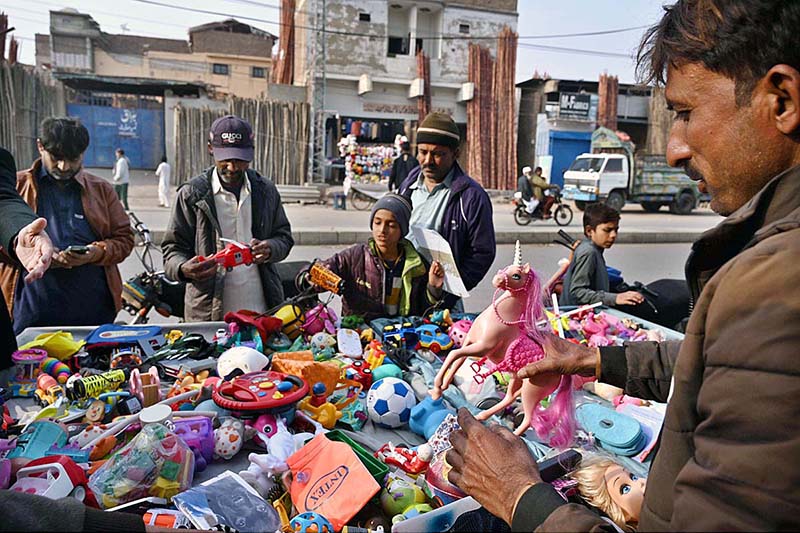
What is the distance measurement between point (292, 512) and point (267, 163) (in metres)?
14.9

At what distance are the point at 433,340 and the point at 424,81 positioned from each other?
1779cm

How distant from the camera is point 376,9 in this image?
18.4 meters

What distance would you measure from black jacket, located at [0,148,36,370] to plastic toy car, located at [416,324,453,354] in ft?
4.87

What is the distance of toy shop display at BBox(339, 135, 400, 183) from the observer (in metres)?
→ 16.4

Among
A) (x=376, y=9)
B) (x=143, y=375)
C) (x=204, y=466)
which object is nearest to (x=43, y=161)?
(x=143, y=375)

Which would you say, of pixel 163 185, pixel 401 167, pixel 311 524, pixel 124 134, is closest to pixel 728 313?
pixel 311 524

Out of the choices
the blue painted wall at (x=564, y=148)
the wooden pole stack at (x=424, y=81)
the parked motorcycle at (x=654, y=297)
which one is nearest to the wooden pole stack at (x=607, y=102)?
the blue painted wall at (x=564, y=148)

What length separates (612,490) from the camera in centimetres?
130

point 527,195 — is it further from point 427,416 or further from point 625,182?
point 427,416

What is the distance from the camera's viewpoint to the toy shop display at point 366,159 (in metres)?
16.4

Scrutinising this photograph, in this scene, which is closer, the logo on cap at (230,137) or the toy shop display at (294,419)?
the toy shop display at (294,419)

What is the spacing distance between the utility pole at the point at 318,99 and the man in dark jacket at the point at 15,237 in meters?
14.0

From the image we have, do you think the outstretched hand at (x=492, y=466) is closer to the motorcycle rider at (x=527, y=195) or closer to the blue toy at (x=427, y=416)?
the blue toy at (x=427, y=416)

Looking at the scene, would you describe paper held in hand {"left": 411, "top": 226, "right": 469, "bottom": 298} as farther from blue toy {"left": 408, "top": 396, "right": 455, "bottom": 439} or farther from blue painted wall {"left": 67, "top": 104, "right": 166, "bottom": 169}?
blue painted wall {"left": 67, "top": 104, "right": 166, "bottom": 169}
